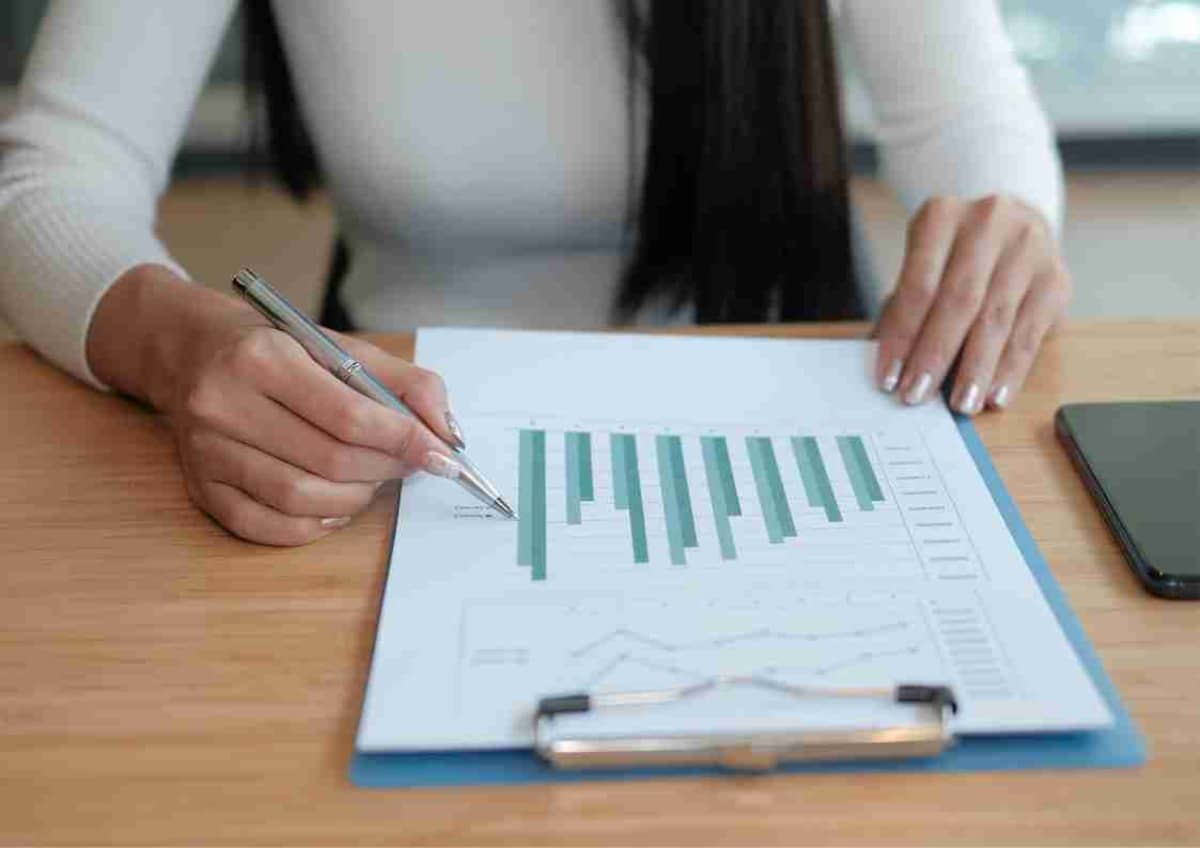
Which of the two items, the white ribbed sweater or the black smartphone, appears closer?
the black smartphone

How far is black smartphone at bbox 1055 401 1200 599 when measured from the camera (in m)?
0.58

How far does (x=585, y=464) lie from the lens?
0.65 m

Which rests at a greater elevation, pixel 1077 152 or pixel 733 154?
pixel 733 154

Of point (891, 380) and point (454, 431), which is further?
point (891, 380)

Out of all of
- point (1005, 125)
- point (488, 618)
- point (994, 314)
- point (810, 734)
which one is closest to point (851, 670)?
point (810, 734)

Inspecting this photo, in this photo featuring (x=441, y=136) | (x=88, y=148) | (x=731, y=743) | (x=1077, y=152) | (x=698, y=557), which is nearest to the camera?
(x=731, y=743)

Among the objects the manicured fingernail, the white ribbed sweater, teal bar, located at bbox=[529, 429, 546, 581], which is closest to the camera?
teal bar, located at bbox=[529, 429, 546, 581]

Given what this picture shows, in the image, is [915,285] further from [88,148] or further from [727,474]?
[88,148]

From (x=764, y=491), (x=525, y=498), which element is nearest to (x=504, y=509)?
(x=525, y=498)

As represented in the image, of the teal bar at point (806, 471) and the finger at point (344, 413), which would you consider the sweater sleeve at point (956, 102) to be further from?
the finger at point (344, 413)

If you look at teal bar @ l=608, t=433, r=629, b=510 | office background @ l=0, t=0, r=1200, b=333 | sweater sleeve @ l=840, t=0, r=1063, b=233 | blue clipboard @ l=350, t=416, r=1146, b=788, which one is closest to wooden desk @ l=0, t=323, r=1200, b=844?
blue clipboard @ l=350, t=416, r=1146, b=788

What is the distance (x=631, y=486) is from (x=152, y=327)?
0.90 ft

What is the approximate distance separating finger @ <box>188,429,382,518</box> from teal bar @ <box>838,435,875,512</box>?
0.23 metres

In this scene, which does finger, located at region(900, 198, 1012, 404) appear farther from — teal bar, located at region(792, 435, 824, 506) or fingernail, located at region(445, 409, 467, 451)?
fingernail, located at region(445, 409, 467, 451)
